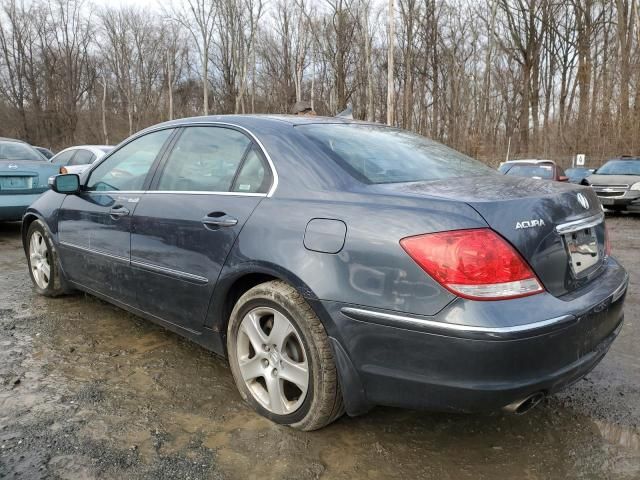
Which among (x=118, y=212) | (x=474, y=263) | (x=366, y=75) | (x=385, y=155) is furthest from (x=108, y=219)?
(x=366, y=75)

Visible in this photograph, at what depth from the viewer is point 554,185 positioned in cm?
233

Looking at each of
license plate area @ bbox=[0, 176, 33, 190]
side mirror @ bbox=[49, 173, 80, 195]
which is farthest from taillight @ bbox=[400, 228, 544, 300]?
license plate area @ bbox=[0, 176, 33, 190]

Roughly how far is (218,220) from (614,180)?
11.9 metres

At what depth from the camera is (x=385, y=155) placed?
103 inches

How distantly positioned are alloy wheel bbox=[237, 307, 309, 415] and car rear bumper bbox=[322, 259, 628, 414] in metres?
0.28

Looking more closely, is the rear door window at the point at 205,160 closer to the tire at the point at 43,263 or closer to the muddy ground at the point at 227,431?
the muddy ground at the point at 227,431

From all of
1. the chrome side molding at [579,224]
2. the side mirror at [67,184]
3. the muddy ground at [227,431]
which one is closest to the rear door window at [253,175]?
the muddy ground at [227,431]

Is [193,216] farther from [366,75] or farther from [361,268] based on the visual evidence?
[366,75]

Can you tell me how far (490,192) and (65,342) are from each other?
291 cm

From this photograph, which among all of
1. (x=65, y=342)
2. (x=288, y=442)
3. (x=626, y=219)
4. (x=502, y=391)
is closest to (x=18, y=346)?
(x=65, y=342)

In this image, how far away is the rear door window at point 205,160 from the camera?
106 inches

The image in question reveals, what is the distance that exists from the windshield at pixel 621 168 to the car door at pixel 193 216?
12300mm

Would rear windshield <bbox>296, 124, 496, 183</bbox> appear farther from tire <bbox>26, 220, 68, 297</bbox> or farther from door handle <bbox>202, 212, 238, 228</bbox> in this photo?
tire <bbox>26, 220, 68, 297</bbox>

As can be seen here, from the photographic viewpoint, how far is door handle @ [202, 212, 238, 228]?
2.46 metres
